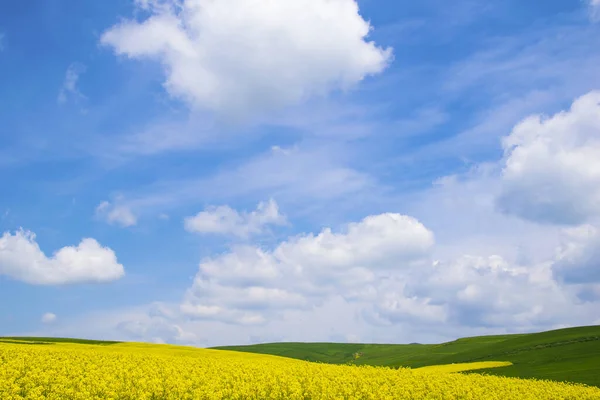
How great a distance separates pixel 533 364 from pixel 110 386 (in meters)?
59.7

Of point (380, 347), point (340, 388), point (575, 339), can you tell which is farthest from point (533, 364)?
point (380, 347)

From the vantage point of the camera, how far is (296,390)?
82.6ft

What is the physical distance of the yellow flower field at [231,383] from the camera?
78.8ft

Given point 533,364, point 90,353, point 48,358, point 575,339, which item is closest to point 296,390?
point 48,358

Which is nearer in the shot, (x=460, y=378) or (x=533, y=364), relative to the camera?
(x=460, y=378)

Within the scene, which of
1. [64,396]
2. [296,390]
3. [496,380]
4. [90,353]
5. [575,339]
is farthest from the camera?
[575,339]

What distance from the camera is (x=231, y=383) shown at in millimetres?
26750

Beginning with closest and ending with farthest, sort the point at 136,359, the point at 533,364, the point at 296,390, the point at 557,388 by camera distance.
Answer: the point at 296,390
the point at 557,388
the point at 136,359
the point at 533,364

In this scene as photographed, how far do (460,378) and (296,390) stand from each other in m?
14.3

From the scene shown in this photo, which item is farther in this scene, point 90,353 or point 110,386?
point 90,353

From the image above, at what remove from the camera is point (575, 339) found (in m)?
89.5

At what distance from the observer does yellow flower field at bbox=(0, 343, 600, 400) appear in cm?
2402

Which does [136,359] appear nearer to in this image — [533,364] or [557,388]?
[557,388]

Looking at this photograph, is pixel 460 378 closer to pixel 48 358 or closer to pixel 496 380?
pixel 496 380
